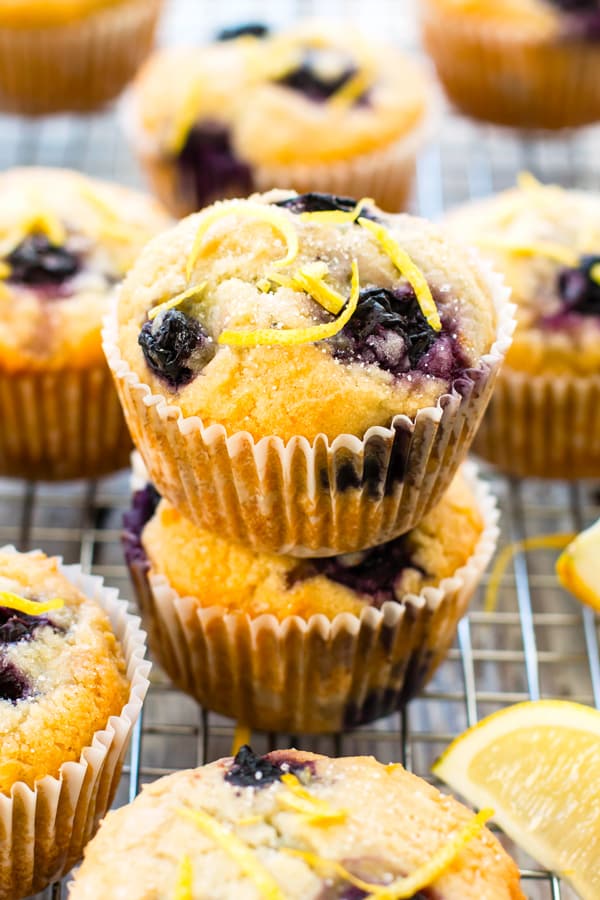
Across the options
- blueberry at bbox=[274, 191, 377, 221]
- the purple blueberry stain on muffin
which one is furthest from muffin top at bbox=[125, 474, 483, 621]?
the purple blueberry stain on muffin

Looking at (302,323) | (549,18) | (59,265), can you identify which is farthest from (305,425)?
(549,18)

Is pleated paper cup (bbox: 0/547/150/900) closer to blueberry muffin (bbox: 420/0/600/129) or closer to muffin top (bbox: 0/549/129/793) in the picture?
muffin top (bbox: 0/549/129/793)

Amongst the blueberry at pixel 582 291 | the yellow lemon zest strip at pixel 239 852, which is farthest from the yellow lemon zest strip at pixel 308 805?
the blueberry at pixel 582 291

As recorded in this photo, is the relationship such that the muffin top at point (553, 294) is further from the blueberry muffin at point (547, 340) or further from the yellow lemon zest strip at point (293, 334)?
the yellow lemon zest strip at point (293, 334)

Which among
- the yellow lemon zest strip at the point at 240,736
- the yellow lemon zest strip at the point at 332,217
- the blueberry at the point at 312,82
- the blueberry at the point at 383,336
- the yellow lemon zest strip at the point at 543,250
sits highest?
the yellow lemon zest strip at the point at 332,217

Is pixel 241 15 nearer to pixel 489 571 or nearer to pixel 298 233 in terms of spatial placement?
pixel 489 571

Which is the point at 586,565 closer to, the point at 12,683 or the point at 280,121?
the point at 12,683
